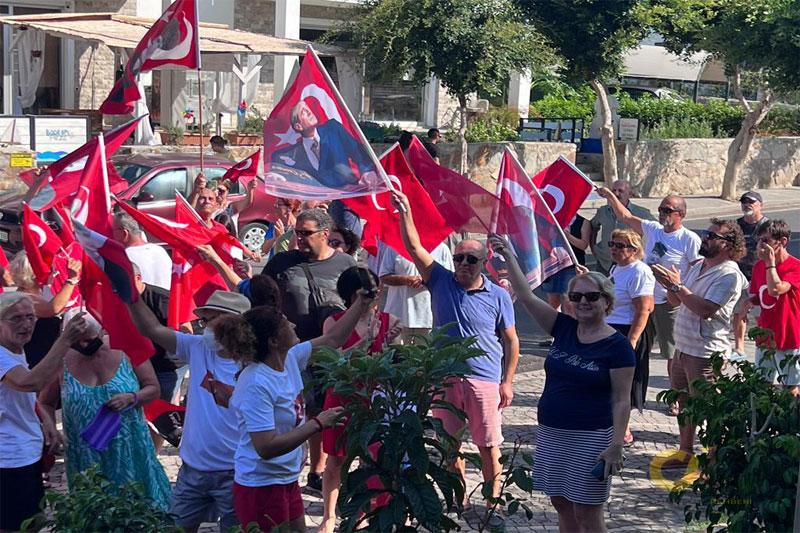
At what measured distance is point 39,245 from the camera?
6.56m

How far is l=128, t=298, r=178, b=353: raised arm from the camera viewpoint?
5.30m

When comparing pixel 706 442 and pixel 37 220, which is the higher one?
pixel 37 220

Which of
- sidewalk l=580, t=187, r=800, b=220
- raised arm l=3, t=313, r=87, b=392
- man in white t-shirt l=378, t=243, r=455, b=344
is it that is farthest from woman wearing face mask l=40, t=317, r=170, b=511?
sidewalk l=580, t=187, r=800, b=220

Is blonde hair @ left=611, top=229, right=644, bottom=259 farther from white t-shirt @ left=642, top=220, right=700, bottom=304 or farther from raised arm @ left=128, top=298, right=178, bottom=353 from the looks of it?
raised arm @ left=128, top=298, right=178, bottom=353

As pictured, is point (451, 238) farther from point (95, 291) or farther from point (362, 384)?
point (362, 384)

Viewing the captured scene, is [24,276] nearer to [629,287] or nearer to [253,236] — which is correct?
[629,287]

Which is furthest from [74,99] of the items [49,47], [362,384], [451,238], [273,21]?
[362,384]

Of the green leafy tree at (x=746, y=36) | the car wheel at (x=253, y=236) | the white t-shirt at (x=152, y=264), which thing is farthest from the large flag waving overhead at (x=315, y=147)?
the green leafy tree at (x=746, y=36)

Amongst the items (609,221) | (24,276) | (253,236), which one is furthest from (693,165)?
(24,276)

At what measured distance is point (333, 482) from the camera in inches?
240

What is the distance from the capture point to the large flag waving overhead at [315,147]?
22.0 feet

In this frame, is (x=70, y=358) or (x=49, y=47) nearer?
(x=70, y=358)

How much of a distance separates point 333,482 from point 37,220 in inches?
96.4

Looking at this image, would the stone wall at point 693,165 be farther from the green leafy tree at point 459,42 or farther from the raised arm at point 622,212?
the raised arm at point 622,212
